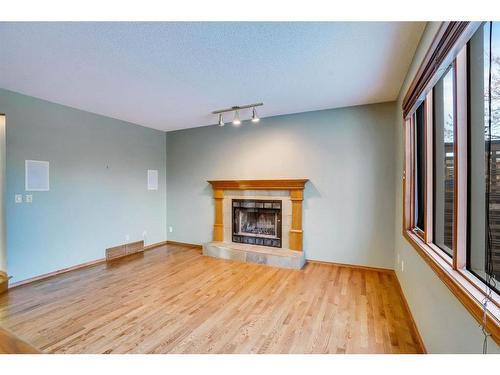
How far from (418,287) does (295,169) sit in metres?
2.46

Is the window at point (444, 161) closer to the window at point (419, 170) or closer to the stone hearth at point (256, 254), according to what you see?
the window at point (419, 170)

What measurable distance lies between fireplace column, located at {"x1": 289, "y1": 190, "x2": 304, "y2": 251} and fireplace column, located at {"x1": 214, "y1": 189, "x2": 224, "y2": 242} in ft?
4.70

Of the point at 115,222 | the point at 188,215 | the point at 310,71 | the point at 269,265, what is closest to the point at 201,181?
the point at 188,215

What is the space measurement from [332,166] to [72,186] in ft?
13.8

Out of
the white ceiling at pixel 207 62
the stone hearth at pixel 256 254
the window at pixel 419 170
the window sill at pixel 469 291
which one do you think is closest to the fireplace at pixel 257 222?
the stone hearth at pixel 256 254

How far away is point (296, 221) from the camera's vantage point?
3984mm

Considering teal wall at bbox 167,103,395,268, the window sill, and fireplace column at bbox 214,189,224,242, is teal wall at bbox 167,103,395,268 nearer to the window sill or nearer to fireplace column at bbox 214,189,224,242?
fireplace column at bbox 214,189,224,242

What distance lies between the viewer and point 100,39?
1.97 m

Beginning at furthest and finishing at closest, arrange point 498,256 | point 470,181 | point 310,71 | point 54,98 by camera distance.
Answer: point 54,98, point 310,71, point 470,181, point 498,256

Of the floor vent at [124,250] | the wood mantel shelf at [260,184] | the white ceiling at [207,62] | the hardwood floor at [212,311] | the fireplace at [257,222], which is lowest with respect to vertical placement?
the hardwood floor at [212,311]

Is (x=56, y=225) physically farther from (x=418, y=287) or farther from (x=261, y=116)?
(x=418, y=287)

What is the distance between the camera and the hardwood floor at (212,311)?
1.91 metres

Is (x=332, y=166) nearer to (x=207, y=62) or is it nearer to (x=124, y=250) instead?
(x=207, y=62)

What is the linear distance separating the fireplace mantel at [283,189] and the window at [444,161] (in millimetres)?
2063
